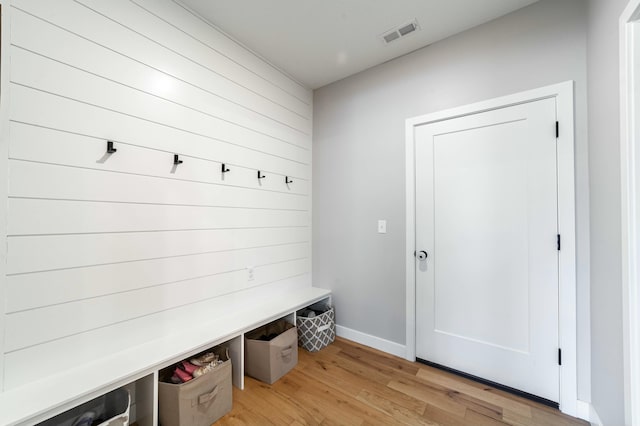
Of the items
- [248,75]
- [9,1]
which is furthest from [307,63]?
[9,1]

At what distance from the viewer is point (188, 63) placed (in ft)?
5.81

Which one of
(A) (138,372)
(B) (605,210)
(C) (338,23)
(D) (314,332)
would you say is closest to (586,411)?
(B) (605,210)

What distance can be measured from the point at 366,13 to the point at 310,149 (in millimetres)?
1326

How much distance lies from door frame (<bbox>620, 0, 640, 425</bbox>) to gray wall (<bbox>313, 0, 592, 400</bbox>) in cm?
49

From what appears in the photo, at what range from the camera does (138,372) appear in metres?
1.27

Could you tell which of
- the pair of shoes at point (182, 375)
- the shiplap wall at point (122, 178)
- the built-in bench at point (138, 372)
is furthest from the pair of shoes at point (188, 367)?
the shiplap wall at point (122, 178)

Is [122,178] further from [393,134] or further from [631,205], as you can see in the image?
[631,205]

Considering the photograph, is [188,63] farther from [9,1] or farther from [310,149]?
[310,149]

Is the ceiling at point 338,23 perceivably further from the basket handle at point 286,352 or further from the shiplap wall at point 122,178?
the basket handle at point 286,352

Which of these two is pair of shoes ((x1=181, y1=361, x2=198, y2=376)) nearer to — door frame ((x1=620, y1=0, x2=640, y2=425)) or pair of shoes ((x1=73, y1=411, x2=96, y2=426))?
pair of shoes ((x1=73, y1=411, x2=96, y2=426))

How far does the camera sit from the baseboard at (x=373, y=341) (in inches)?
88.1

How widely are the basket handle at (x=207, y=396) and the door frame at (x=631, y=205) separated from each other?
1952 millimetres

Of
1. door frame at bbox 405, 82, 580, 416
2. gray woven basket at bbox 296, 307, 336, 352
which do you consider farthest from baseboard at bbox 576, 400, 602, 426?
gray woven basket at bbox 296, 307, 336, 352

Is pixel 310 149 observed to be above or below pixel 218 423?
above
